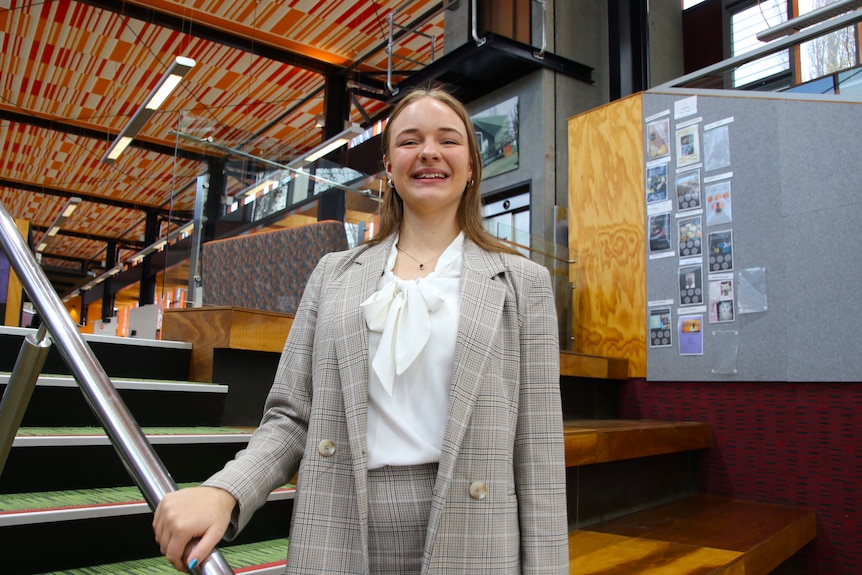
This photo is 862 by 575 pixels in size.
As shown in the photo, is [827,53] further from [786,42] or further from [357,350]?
[357,350]

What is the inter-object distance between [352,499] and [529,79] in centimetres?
519

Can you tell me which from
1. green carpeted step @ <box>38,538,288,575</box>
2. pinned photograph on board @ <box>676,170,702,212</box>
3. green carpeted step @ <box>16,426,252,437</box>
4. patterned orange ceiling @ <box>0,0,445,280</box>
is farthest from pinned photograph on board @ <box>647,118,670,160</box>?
green carpeted step @ <box>38,538,288,575</box>

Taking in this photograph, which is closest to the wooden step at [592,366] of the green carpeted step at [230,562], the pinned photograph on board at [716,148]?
the pinned photograph on board at [716,148]

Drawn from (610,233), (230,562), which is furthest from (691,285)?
(230,562)

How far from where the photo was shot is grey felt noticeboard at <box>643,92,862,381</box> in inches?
125

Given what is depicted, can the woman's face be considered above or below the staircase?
above

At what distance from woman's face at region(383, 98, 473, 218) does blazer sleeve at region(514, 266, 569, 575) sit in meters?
0.21

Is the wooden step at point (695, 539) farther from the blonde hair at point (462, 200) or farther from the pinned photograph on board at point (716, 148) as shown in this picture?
the pinned photograph on board at point (716, 148)

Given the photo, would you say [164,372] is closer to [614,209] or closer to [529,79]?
[614,209]

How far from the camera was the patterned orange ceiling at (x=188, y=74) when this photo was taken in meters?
7.33

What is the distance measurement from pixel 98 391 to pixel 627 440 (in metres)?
2.24

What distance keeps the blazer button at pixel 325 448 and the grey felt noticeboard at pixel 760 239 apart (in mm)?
2968

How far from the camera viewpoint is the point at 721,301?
357 cm

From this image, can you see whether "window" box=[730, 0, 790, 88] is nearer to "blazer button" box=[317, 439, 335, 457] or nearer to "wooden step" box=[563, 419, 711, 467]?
"wooden step" box=[563, 419, 711, 467]
